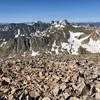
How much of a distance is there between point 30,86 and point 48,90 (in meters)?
1.64

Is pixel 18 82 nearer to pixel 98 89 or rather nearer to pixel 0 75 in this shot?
pixel 0 75

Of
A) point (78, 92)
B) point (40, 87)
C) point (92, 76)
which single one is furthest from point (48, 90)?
point (92, 76)

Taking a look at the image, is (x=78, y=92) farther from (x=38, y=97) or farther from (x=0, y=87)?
(x=0, y=87)

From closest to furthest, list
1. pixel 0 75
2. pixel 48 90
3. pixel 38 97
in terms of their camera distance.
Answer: pixel 38 97
pixel 48 90
pixel 0 75

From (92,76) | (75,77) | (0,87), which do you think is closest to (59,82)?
(75,77)

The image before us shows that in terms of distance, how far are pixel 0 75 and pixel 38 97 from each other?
670cm

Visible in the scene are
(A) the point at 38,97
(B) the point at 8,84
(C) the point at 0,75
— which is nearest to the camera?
(A) the point at 38,97

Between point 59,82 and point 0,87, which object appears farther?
point 59,82

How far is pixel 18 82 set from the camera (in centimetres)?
2242

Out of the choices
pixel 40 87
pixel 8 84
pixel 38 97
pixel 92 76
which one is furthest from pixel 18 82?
pixel 92 76

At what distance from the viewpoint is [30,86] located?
21.0 metres

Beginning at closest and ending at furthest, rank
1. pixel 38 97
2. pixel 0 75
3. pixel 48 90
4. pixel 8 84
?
1. pixel 38 97
2. pixel 48 90
3. pixel 8 84
4. pixel 0 75

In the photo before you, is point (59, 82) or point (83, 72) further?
point (83, 72)

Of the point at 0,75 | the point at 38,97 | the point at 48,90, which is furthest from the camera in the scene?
the point at 0,75
